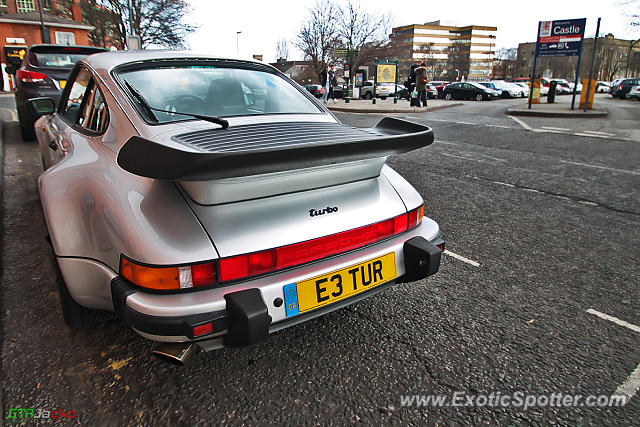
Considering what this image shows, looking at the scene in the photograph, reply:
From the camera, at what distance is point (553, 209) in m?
4.56

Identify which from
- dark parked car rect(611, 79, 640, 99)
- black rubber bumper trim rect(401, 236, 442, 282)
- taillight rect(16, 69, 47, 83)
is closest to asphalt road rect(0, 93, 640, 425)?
black rubber bumper trim rect(401, 236, 442, 282)

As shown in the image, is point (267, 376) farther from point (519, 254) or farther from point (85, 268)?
point (519, 254)

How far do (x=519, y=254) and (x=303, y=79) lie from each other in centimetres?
7368

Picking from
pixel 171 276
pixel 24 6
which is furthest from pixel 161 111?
pixel 24 6

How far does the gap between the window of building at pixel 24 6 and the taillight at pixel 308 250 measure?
51.8m

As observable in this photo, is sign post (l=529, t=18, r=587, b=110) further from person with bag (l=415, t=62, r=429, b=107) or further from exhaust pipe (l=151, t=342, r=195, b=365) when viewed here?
exhaust pipe (l=151, t=342, r=195, b=365)

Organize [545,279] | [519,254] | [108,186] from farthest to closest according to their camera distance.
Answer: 1. [519,254]
2. [545,279]
3. [108,186]

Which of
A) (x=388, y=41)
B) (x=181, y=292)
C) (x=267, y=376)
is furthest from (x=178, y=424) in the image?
(x=388, y=41)

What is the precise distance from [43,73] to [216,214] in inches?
290

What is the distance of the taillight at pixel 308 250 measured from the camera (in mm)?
1597

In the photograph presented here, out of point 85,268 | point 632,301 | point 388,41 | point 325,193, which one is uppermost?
point 388,41

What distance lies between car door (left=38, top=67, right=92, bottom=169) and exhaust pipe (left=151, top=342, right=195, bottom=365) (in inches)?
58.9

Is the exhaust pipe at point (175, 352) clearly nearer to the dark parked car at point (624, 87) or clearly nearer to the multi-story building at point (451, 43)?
the dark parked car at point (624, 87)

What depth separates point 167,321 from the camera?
1490mm
